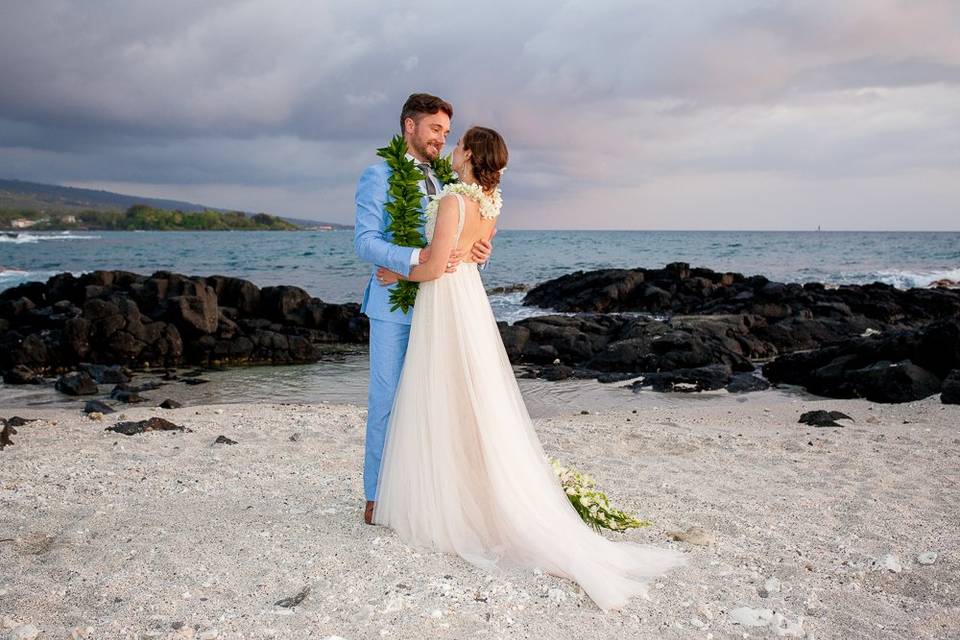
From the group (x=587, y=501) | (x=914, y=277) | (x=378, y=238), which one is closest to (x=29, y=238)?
(x=914, y=277)

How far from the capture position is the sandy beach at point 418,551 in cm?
396

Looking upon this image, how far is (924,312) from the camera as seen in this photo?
2631cm

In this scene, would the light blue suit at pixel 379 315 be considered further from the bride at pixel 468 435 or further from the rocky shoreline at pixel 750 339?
the rocky shoreline at pixel 750 339

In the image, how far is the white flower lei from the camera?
183 inches

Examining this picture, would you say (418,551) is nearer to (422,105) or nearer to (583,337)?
(422,105)

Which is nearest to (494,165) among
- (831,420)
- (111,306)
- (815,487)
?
(815,487)

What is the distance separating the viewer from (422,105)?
486cm

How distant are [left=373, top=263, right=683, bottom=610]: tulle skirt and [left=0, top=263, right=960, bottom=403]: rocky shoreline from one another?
9.50 meters

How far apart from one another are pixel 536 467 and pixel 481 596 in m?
1.00

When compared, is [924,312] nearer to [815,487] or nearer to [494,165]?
[815,487]

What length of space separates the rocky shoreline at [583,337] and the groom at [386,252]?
32.8 feet

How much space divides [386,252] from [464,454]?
1.38 m

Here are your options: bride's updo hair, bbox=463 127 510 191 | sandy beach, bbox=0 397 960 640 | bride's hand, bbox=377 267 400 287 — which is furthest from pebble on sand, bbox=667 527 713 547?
bride's updo hair, bbox=463 127 510 191

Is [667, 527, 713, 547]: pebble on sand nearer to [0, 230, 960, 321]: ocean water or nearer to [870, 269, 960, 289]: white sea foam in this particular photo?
[0, 230, 960, 321]: ocean water
